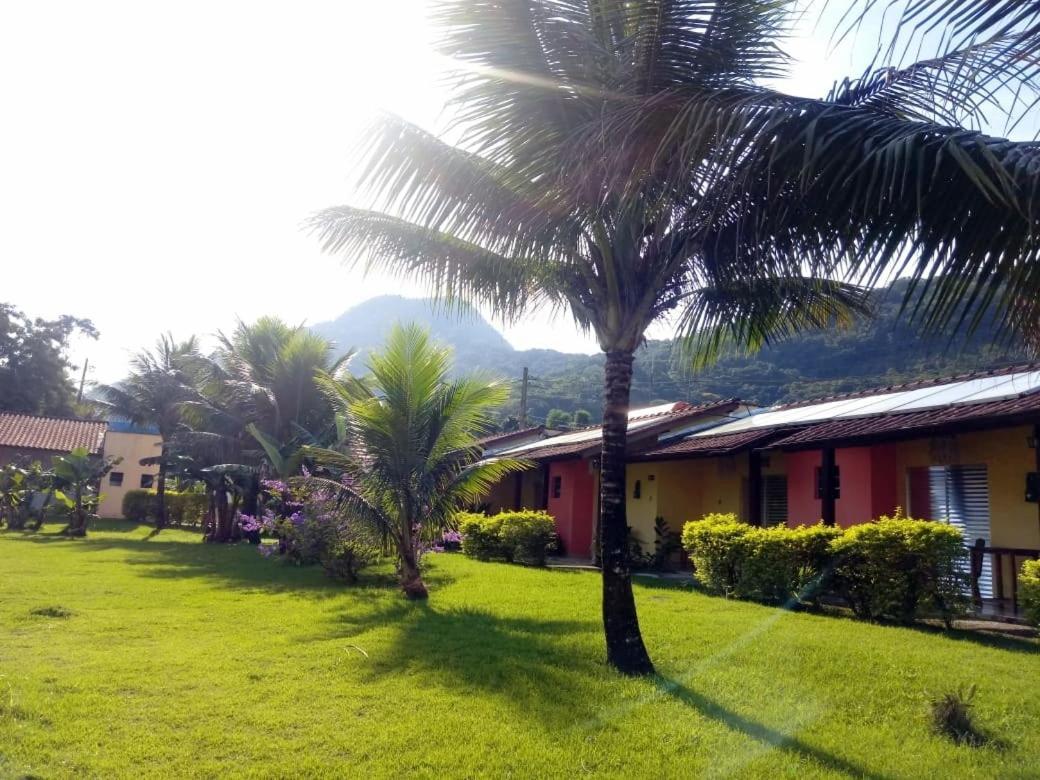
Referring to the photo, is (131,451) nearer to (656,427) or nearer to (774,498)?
(656,427)

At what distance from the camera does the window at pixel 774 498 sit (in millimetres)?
15266

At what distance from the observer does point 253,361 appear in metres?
23.8

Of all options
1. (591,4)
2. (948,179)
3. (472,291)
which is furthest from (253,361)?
(948,179)

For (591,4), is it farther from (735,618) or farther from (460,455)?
(460,455)

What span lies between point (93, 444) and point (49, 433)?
6.18 feet

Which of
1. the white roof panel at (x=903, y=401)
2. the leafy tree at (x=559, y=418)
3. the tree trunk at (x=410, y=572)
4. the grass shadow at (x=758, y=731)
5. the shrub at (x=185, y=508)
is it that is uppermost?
the leafy tree at (x=559, y=418)

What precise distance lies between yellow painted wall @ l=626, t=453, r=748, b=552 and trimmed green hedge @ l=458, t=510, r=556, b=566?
85.6 inches

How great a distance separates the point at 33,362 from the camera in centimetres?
4334

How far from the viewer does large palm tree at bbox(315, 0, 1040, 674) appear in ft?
11.9

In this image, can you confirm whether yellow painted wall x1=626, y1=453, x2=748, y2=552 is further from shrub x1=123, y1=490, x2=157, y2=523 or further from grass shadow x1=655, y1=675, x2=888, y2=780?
shrub x1=123, y1=490, x2=157, y2=523

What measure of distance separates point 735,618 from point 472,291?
4585 mm

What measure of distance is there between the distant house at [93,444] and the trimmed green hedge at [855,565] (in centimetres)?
2783

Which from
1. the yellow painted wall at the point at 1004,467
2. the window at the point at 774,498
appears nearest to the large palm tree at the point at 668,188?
the yellow painted wall at the point at 1004,467

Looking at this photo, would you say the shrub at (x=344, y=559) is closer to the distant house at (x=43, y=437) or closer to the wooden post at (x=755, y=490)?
the wooden post at (x=755, y=490)
